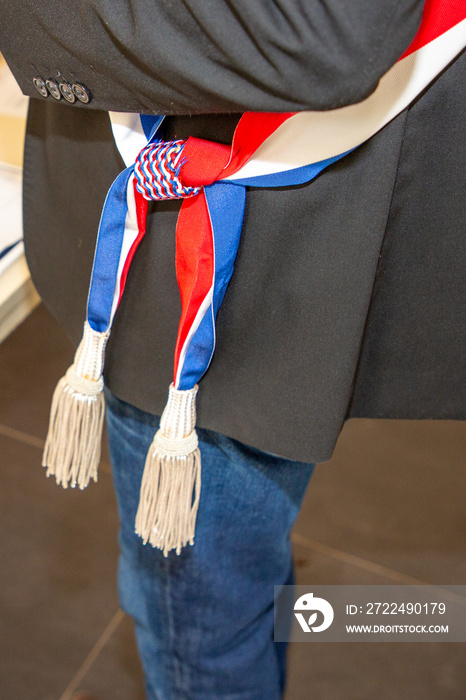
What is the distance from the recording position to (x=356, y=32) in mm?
328

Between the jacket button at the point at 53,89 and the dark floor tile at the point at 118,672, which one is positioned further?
the dark floor tile at the point at 118,672

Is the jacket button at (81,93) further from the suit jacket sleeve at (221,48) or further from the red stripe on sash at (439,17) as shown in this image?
the red stripe on sash at (439,17)

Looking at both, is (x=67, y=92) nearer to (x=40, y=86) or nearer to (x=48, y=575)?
(x=40, y=86)

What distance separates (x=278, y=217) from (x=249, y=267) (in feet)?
0.15

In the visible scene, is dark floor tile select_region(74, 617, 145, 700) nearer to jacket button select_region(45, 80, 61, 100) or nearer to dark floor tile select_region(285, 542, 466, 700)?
dark floor tile select_region(285, 542, 466, 700)

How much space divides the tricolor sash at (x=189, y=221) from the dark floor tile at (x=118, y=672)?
23.6 inches

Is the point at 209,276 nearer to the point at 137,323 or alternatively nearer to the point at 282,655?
the point at 137,323

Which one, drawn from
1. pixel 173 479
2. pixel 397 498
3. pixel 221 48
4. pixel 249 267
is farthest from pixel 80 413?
pixel 397 498

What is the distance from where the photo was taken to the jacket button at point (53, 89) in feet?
Result: 1.58

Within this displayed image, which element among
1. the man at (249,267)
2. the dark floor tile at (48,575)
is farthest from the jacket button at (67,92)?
the dark floor tile at (48,575)

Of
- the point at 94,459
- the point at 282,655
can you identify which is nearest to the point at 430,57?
the point at 94,459

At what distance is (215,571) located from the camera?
2.12 ft

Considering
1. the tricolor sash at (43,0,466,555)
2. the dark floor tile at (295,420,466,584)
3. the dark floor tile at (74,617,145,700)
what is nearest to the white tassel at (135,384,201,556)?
the tricolor sash at (43,0,466,555)

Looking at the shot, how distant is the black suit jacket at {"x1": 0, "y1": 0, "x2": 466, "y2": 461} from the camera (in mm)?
350
